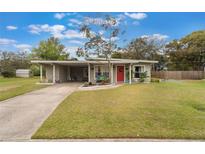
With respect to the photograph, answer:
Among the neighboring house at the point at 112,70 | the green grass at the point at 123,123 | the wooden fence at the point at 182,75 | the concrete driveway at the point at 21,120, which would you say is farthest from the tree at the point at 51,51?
the green grass at the point at 123,123

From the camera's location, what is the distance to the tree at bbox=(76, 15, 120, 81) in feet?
55.4

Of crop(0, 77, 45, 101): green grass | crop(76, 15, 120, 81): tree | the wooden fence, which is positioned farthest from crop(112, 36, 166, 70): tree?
crop(0, 77, 45, 101): green grass

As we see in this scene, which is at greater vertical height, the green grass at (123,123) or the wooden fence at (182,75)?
the wooden fence at (182,75)

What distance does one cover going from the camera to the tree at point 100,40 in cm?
1689

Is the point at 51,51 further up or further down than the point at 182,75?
further up

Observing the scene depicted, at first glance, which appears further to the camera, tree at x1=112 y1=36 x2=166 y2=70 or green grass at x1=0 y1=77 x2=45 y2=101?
tree at x1=112 y1=36 x2=166 y2=70

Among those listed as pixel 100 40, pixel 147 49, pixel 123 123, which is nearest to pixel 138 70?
pixel 100 40

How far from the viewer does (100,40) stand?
17859mm

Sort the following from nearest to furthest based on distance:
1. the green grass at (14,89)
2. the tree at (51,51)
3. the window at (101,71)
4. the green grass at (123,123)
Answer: the green grass at (123,123)
the green grass at (14,89)
the window at (101,71)
the tree at (51,51)

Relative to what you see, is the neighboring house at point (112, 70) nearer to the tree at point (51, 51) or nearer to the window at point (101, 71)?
the window at point (101, 71)

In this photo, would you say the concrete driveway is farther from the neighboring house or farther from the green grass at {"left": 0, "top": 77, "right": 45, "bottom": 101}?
the neighboring house

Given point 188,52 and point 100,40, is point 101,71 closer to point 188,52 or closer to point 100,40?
point 100,40

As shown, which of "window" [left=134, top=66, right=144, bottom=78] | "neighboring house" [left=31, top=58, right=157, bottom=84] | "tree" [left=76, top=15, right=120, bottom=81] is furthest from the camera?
"window" [left=134, top=66, right=144, bottom=78]
